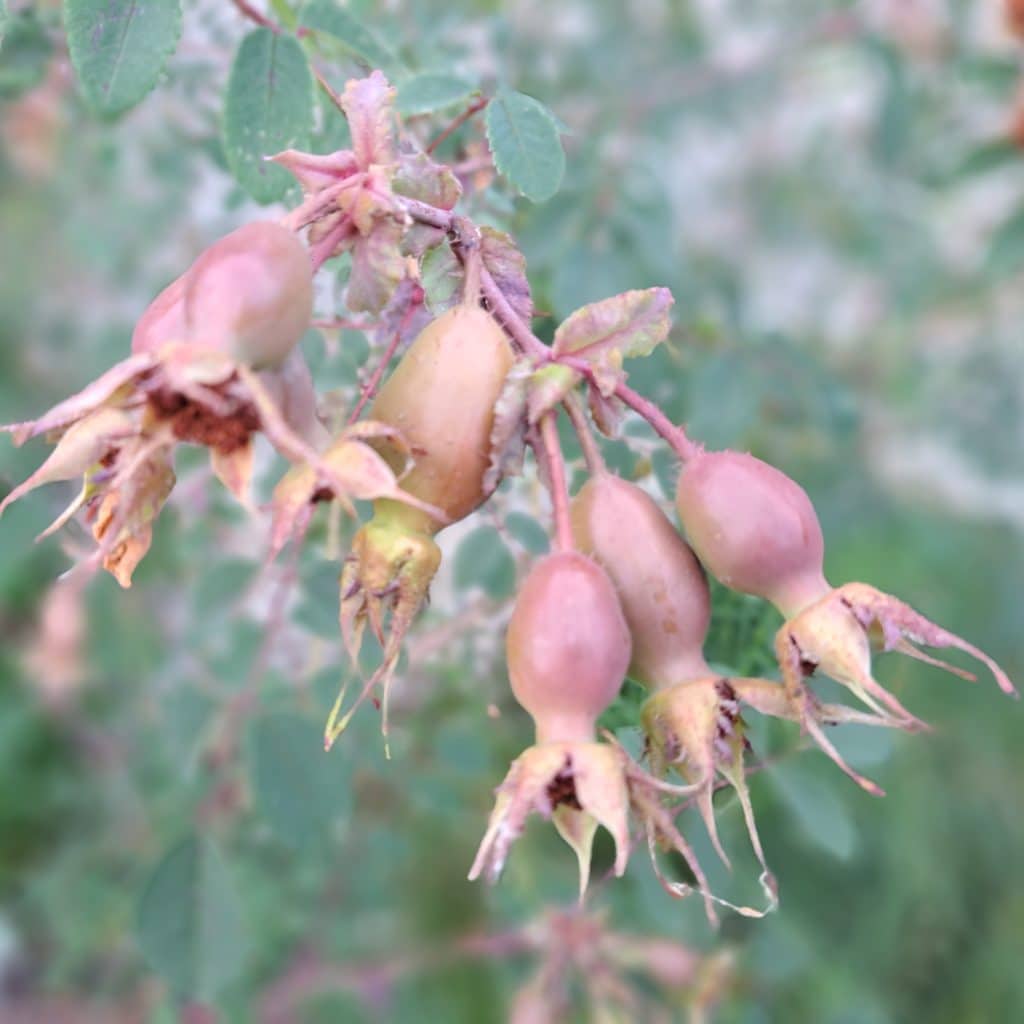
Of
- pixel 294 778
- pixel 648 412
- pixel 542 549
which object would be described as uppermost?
pixel 648 412

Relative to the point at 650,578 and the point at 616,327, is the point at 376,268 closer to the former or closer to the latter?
the point at 616,327

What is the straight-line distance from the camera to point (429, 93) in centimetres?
110

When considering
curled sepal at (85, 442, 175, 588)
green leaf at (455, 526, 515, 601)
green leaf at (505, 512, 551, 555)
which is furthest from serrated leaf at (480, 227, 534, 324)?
green leaf at (455, 526, 515, 601)

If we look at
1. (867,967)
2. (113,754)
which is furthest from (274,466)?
(867,967)

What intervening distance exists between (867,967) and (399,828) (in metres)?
1.36

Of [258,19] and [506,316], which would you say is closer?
[506,316]

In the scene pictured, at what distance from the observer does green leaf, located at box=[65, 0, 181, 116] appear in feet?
3.17

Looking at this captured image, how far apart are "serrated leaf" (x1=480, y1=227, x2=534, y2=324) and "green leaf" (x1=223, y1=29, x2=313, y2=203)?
232 millimetres

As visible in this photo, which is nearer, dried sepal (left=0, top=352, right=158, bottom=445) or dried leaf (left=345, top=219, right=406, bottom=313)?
dried sepal (left=0, top=352, right=158, bottom=445)

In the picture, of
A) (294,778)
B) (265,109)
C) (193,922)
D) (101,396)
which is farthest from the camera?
(294,778)

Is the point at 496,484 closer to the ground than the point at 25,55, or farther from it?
closer to the ground

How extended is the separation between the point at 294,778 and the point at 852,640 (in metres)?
0.96

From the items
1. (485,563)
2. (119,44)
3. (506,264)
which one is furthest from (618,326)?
(485,563)

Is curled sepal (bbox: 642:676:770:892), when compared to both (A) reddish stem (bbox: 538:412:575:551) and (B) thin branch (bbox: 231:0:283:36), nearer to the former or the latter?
(A) reddish stem (bbox: 538:412:575:551)
